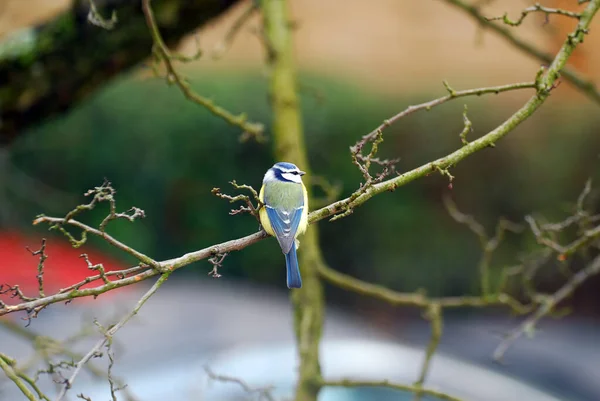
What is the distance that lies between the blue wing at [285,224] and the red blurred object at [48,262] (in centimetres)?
425

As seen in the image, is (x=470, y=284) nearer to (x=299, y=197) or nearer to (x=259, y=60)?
(x=259, y=60)

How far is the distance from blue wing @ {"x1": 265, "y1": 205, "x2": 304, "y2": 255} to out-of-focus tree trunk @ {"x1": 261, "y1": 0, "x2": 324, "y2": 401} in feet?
1.94

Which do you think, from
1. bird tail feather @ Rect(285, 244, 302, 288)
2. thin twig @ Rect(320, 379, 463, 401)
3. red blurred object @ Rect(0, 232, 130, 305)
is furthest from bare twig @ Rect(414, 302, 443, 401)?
red blurred object @ Rect(0, 232, 130, 305)

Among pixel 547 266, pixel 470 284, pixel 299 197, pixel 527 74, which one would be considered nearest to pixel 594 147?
pixel 547 266

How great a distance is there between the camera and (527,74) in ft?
30.5

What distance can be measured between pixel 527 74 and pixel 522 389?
621 centimetres

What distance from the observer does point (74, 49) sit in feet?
9.87

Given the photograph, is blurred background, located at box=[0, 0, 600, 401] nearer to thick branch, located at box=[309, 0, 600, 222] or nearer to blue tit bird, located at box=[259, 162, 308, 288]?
blue tit bird, located at box=[259, 162, 308, 288]

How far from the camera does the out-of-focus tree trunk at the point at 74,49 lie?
9.82 feet

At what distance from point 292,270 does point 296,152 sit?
37.1 inches

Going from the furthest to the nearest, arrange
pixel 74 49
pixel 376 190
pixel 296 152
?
pixel 74 49, pixel 296 152, pixel 376 190

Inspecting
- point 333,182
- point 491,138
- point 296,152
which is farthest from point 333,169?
point 491,138

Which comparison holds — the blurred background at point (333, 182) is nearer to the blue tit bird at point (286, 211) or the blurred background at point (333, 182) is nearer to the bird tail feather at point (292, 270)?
the blue tit bird at point (286, 211)

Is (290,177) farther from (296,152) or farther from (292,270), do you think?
(296,152)
